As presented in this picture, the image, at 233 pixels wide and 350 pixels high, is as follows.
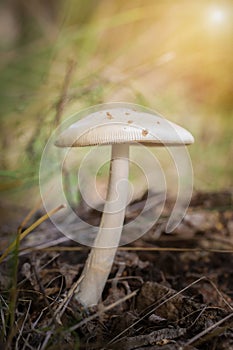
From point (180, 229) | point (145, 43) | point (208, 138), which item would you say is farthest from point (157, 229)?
point (145, 43)

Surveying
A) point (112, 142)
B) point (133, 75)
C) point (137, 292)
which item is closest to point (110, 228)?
point (137, 292)

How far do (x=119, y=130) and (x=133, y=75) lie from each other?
1879 millimetres

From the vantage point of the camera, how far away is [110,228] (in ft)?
5.73

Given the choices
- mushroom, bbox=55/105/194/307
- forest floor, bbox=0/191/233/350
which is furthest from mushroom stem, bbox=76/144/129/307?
forest floor, bbox=0/191/233/350

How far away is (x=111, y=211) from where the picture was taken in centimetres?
175

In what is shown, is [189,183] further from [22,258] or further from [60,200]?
[22,258]

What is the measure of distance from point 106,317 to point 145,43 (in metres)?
3.70

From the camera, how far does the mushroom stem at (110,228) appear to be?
173cm

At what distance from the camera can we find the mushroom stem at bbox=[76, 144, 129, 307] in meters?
1.73

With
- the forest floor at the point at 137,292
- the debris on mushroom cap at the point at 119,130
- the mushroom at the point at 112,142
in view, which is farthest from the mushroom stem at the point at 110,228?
the debris on mushroom cap at the point at 119,130

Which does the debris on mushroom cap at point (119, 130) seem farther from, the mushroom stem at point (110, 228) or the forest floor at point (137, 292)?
the forest floor at point (137, 292)

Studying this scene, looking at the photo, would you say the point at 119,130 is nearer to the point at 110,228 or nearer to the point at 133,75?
the point at 110,228

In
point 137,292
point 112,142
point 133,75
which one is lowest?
point 137,292

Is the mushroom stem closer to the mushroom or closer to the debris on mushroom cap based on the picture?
the mushroom
